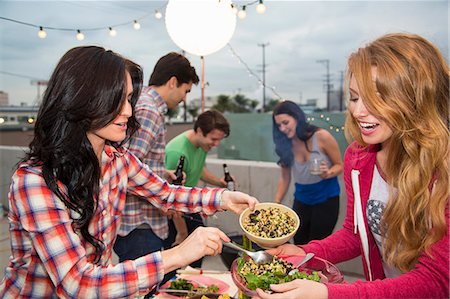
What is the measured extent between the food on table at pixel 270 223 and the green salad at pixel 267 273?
3.4 inches

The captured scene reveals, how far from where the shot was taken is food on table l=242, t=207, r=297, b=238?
3.72 feet

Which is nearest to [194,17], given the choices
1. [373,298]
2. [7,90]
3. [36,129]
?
[36,129]

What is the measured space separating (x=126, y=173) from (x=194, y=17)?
4.62 ft

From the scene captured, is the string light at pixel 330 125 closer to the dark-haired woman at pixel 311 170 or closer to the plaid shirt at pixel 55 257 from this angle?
the dark-haired woman at pixel 311 170

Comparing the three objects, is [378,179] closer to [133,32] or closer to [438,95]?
[438,95]

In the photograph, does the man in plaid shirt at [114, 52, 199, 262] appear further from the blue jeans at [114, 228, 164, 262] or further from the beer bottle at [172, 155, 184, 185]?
the beer bottle at [172, 155, 184, 185]

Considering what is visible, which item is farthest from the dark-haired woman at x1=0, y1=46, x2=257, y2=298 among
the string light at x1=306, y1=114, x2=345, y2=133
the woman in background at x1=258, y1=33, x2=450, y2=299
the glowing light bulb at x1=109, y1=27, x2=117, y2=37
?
the glowing light bulb at x1=109, y1=27, x2=117, y2=37

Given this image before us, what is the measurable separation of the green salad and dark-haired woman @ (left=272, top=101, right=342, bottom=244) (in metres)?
1.45

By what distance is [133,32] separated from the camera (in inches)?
170

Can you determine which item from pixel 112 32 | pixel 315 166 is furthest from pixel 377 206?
pixel 112 32

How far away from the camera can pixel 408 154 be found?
1.00 metres

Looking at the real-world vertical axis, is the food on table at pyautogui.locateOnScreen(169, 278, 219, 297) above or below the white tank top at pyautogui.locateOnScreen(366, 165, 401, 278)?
below

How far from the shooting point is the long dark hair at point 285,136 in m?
A: 2.63

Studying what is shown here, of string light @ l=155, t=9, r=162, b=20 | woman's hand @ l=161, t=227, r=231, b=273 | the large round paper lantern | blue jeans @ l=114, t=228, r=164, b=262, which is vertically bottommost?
blue jeans @ l=114, t=228, r=164, b=262
